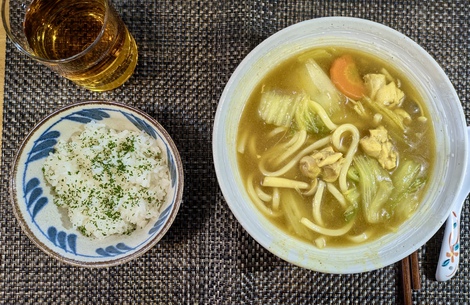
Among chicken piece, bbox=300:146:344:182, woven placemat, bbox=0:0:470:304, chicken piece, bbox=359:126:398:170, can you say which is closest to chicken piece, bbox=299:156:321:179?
chicken piece, bbox=300:146:344:182

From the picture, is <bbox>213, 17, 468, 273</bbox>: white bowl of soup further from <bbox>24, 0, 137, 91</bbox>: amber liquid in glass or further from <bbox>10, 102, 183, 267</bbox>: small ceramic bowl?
<bbox>24, 0, 137, 91</bbox>: amber liquid in glass

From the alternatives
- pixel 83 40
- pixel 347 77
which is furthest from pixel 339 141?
pixel 83 40

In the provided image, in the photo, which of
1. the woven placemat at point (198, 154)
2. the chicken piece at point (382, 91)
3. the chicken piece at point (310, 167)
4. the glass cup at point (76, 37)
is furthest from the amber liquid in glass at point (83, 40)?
the chicken piece at point (382, 91)

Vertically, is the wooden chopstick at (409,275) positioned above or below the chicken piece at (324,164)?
below

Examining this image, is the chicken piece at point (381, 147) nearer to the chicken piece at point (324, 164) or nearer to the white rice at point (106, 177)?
the chicken piece at point (324, 164)

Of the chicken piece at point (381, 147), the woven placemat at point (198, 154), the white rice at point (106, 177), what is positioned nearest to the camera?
the chicken piece at point (381, 147)

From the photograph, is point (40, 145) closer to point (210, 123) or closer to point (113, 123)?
point (113, 123)

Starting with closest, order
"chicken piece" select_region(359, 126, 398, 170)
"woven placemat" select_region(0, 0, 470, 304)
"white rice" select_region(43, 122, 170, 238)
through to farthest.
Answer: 1. "chicken piece" select_region(359, 126, 398, 170)
2. "white rice" select_region(43, 122, 170, 238)
3. "woven placemat" select_region(0, 0, 470, 304)
